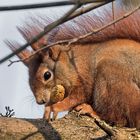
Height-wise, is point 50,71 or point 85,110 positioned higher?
point 50,71

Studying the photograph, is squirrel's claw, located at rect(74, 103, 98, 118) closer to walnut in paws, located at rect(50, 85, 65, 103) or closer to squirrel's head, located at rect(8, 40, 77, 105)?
walnut in paws, located at rect(50, 85, 65, 103)

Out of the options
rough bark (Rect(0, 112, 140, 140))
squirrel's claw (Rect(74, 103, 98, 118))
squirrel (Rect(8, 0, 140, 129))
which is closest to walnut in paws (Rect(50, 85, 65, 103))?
squirrel (Rect(8, 0, 140, 129))

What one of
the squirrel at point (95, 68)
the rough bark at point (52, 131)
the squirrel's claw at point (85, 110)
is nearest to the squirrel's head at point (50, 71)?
the squirrel at point (95, 68)

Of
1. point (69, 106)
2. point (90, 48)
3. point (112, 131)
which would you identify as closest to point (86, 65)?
point (90, 48)

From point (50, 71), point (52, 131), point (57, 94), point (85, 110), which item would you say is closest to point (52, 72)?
point (50, 71)

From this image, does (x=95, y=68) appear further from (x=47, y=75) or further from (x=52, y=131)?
(x=52, y=131)

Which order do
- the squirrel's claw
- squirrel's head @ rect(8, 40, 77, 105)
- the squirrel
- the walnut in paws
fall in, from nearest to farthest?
the squirrel's claw, the squirrel, the walnut in paws, squirrel's head @ rect(8, 40, 77, 105)
